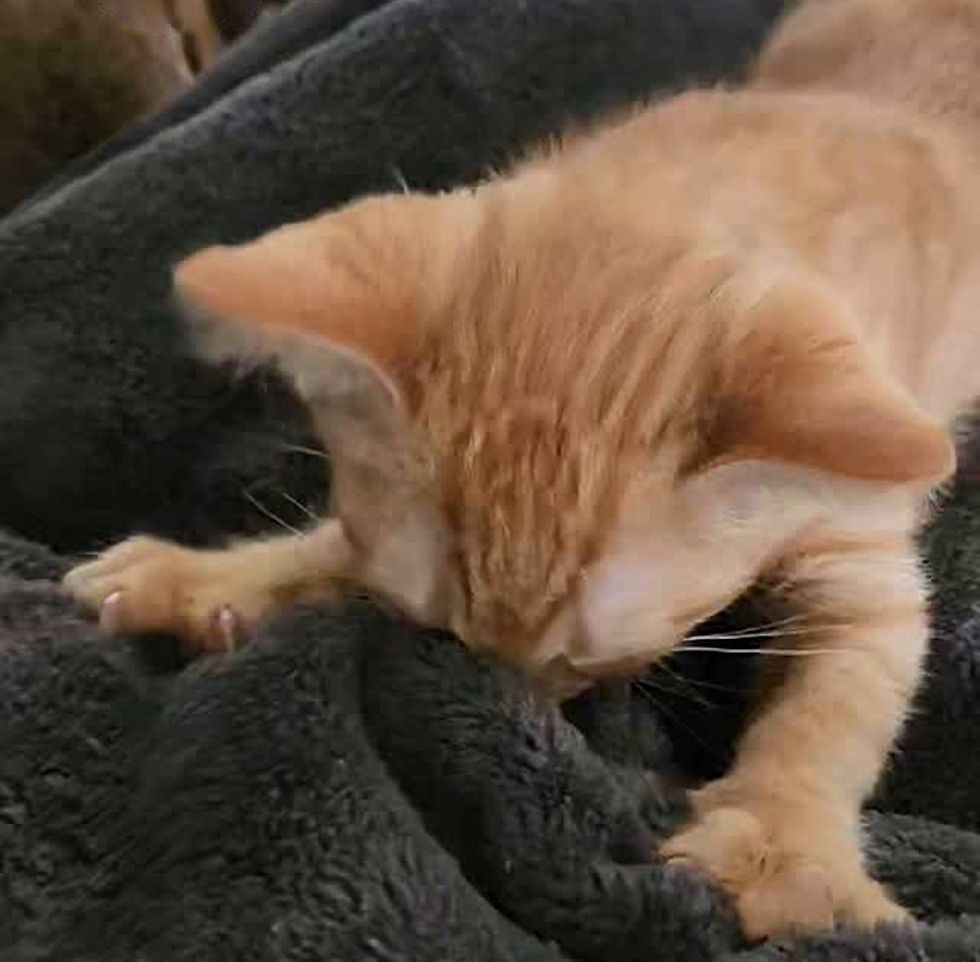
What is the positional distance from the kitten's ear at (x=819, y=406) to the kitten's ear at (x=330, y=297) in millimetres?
180

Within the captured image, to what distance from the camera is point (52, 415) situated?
4.47ft

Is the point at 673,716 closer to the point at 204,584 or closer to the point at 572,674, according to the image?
the point at 572,674

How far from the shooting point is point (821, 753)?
109 centimetres

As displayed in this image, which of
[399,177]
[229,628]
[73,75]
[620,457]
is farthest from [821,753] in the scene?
[73,75]

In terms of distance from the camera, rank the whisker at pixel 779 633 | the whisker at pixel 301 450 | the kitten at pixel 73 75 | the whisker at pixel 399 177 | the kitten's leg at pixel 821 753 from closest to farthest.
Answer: the kitten's leg at pixel 821 753, the whisker at pixel 779 633, the whisker at pixel 301 450, the whisker at pixel 399 177, the kitten at pixel 73 75

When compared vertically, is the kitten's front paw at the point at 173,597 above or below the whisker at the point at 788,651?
above

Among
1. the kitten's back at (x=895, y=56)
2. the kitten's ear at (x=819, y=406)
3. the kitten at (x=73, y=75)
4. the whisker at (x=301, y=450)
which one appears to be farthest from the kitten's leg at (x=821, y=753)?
the kitten at (x=73, y=75)

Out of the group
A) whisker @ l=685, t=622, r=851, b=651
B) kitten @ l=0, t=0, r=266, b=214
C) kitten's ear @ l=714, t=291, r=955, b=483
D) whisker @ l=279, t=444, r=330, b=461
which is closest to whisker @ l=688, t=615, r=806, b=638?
whisker @ l=685, t=622, r=851, b=651

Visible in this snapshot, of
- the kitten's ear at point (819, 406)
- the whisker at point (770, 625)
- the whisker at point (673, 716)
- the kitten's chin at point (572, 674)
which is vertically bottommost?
the whisker at point (673, 716)

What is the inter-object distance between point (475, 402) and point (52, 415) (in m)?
0.48

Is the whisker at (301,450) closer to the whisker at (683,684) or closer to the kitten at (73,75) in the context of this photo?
the whisker at (683,684)

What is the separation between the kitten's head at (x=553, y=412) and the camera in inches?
37.3

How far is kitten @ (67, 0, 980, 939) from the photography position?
946mm

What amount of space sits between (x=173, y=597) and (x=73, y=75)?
75cm
